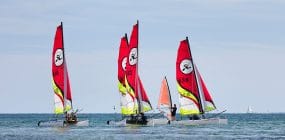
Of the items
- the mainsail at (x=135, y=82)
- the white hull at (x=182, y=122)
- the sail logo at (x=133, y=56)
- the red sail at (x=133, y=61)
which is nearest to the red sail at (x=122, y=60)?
the mainsail at (x=135, y=82)

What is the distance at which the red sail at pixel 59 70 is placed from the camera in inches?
4439

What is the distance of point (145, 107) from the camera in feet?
383

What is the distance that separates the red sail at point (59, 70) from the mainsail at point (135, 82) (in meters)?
8.53

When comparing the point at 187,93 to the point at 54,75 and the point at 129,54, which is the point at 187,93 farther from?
the point at 54,75

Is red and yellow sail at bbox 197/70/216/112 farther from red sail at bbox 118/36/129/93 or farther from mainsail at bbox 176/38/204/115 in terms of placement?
red sail at bbox 118/36/129/93

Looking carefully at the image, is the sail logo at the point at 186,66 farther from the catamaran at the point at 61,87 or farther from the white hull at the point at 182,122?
the catamaran at the point at 61,87

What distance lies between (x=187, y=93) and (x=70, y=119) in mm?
16497

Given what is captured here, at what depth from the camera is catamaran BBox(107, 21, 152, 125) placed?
11500 centimetres

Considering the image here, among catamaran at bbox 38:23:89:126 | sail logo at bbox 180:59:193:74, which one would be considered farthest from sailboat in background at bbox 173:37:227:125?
catamaran at bbox 38:23:89:126

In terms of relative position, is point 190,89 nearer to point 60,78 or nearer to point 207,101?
point 207,101

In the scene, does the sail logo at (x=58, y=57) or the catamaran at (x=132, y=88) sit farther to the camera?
the catamaran at (x=132, y=88)

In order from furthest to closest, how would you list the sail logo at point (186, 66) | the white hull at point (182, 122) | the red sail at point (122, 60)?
the red sail at point (122, 60)
the sail logo at point (186, 66)
the white hull at point (182, 122)

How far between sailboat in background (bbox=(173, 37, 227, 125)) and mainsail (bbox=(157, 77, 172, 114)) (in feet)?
9.91

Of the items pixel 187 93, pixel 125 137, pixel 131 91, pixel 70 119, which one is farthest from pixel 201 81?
pixel 125 137
